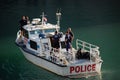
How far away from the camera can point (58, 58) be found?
960 inches

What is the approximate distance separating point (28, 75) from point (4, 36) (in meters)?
12.4

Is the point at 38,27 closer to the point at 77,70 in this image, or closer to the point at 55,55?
the point at 55,55

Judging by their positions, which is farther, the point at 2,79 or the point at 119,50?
the point at 119,50

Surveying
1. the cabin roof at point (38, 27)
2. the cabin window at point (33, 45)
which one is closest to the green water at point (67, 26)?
the cabin window at point (33, 45)

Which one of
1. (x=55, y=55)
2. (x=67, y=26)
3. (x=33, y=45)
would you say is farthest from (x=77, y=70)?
(x=67, y=26)

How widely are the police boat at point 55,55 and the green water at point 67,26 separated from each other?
52cm

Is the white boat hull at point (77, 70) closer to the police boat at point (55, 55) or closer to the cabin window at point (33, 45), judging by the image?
the police boat at point (55, 55)

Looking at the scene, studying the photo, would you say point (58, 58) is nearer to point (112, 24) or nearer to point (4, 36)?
point (4, 36)

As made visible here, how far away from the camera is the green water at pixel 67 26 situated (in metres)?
25.6

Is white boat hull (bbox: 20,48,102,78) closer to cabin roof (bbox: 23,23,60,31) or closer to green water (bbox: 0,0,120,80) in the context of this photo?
green water (bbox: 0,0,120,80)

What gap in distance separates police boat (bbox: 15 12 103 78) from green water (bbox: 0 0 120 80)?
20.5 inches

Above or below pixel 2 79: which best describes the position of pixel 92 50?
above

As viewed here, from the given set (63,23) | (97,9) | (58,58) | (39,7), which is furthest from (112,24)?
(58,58)

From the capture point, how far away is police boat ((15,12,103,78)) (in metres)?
24.0
